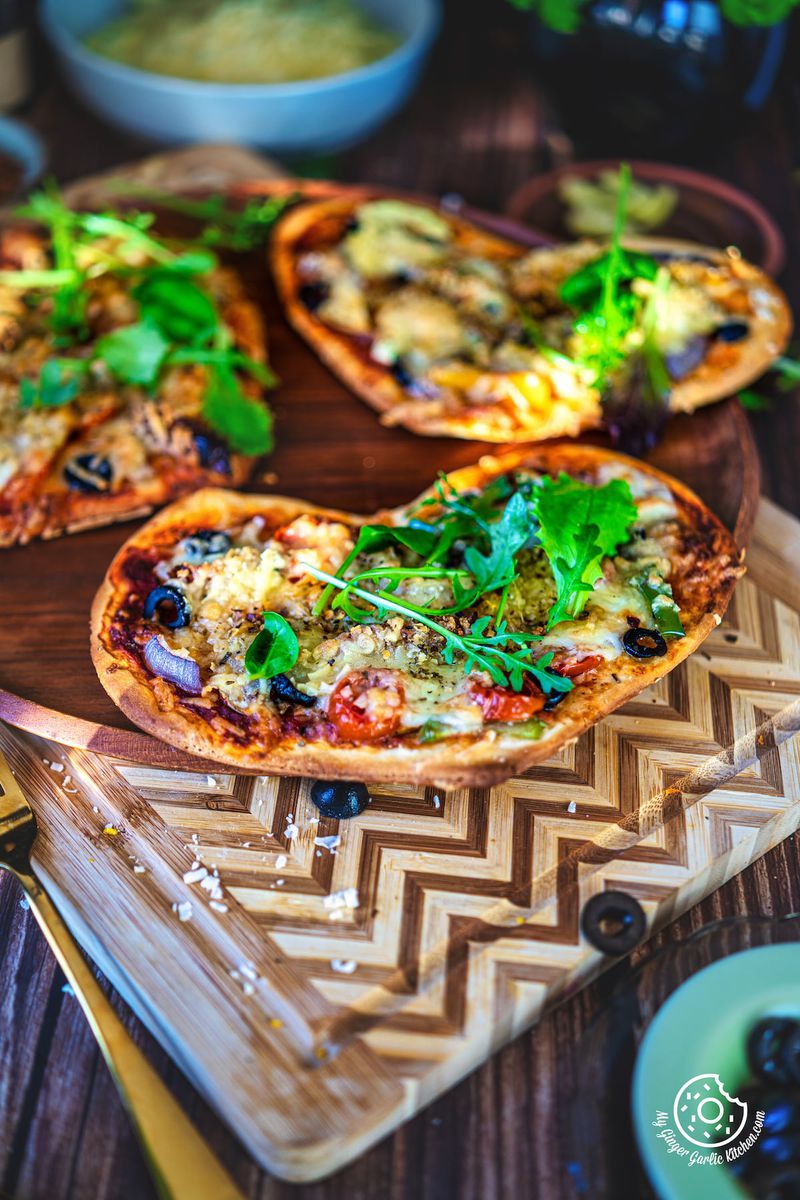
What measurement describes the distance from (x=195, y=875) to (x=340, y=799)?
21.6 inches

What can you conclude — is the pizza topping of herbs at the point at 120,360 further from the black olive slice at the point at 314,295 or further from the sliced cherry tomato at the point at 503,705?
the sliced cherry tomato at the point at 503,705

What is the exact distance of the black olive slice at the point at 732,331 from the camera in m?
5.09

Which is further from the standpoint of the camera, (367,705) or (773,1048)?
(367,705)

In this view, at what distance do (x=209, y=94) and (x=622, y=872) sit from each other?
16.7 ft

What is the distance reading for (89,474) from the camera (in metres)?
4.77

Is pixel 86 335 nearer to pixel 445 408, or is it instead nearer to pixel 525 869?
pixel 445 408

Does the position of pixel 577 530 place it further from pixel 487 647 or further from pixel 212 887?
pixel 212 887

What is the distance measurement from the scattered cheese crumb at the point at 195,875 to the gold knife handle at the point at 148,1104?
0.40 meters

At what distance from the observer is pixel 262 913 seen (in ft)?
11.6

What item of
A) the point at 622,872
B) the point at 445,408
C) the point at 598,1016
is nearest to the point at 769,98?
the point at 445,408

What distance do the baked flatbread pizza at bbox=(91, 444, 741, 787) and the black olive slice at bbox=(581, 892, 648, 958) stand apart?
52 cm

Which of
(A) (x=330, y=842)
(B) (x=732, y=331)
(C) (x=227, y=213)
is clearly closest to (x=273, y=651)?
(A) (x=330, y=842)

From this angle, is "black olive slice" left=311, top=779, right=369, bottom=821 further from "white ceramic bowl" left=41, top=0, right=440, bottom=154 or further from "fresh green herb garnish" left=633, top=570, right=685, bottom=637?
"white ceramic bowl" left=41, top=0, right=440, bottom=154

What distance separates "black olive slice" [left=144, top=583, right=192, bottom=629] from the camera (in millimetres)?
3977
